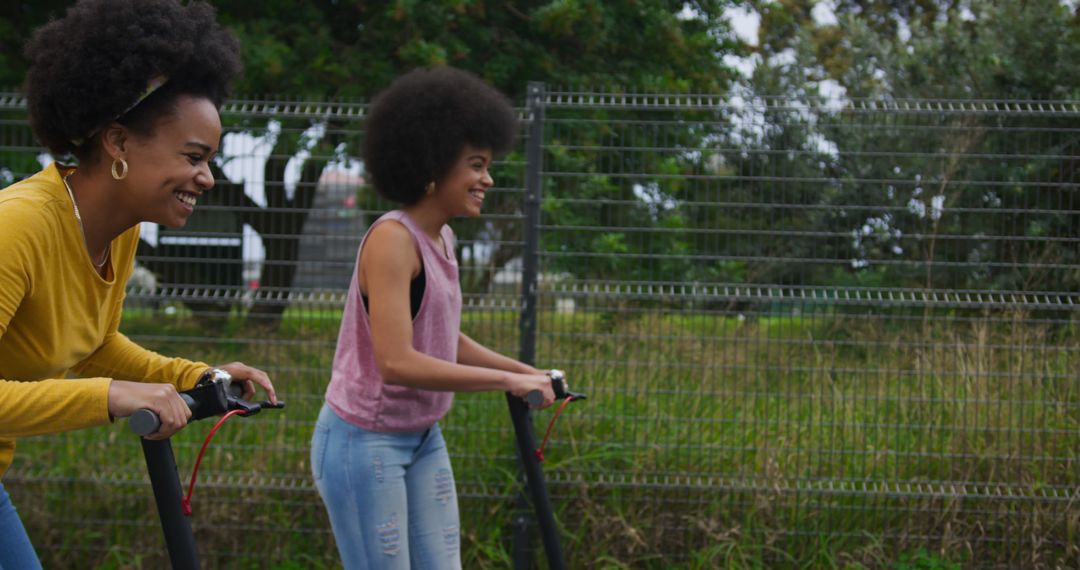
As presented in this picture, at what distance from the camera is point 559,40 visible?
1016 centimetres

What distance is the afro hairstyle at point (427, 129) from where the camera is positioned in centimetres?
306

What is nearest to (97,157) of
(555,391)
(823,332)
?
(555,391)

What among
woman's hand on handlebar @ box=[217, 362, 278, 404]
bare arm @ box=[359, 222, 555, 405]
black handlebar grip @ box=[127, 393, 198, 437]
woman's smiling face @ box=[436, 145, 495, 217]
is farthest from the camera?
woman's smiling face @ box=[436, 145, 495, 217]

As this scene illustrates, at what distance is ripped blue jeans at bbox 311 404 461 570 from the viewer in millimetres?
2818

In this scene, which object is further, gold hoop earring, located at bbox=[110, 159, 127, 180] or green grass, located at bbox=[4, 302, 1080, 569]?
green grass, located at bbox=[4, 302, 1080, 569]

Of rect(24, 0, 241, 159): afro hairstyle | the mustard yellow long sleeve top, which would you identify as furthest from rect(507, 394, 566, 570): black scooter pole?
rect(24, 0, 241, 159): afro hairstyle

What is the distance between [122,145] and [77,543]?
144 inches

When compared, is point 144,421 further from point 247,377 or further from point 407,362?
point 407,362

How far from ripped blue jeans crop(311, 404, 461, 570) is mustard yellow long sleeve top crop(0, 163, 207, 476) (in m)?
0.45

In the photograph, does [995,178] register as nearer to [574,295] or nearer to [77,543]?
[574,295]

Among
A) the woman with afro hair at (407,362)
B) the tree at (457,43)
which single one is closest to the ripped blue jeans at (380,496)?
the woman with afro hair at (407,362)

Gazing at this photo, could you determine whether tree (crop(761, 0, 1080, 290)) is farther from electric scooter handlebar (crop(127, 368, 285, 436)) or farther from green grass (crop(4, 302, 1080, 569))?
electric scooter handlebar (crop(127, 368, 285, 436))

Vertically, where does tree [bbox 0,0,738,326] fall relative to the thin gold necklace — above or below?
above

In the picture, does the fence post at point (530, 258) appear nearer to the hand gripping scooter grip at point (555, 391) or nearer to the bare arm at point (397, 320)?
the hand gripping scooter grip at point (555, 391)
